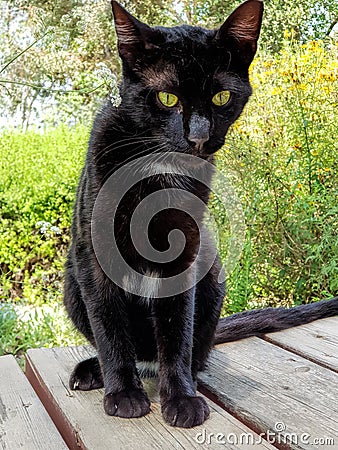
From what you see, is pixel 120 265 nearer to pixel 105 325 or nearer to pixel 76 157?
pixel 105 325

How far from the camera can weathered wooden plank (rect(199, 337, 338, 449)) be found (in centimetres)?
100

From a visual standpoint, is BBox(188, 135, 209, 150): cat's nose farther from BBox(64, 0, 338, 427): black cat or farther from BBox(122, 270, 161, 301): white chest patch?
BBox(122, 270, 161, 301): white chest patch

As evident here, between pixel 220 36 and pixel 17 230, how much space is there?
2.44 m

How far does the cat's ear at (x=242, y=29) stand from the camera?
1.25 m

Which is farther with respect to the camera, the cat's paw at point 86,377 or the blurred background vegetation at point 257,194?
the blurred background vegetation at point 257,194

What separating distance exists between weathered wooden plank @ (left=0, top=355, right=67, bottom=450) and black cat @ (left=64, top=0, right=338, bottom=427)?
12 centimetres

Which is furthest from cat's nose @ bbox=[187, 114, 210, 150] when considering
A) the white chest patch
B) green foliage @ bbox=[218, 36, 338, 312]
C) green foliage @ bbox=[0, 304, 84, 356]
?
green foliage @ bbox=[0, 304, 84, 356]

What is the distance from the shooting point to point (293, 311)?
1673 mm

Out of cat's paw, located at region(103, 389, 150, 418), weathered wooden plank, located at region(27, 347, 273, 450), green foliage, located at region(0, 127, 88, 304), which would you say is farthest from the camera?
green foliage, located at region(0, 127, 88, 304)

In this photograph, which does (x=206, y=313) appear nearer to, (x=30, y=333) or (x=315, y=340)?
(x=315, y=340)

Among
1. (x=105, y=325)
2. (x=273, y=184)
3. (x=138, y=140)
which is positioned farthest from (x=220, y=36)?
(x=273, y=184)

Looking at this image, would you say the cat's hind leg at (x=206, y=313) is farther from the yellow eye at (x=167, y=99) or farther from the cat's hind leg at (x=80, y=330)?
the yellow eye at (x=167, y=99)

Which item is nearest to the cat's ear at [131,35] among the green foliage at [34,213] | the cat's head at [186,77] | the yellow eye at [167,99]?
the cat's head at [186,77]

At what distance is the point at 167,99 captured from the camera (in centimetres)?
118
